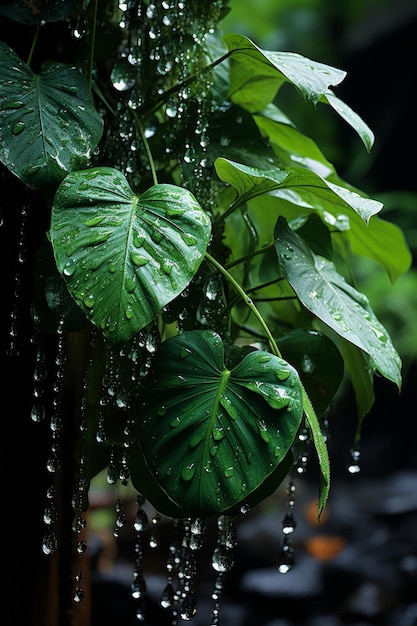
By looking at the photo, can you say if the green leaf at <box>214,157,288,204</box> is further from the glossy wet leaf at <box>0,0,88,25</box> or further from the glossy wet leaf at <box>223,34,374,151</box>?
the glossy wet leaf at <box>0,0,88,25</box>

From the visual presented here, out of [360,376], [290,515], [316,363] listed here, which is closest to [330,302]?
[316,363]

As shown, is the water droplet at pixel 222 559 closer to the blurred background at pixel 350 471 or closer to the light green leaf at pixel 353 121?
the blurred background at pixel 350 471

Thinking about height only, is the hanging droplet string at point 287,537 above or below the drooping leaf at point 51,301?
Answer: below

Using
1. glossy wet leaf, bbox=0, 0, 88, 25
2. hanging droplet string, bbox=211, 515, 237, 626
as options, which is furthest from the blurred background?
glossy wet leaf, bbox=0, 0, 88, 25

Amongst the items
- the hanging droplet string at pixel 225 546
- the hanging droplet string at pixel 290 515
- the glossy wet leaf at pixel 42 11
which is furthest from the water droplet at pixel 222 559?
the glossy wet leaf at pixel 42 11

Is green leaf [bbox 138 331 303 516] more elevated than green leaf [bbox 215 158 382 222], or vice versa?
green leaf [bbox 215 158 382 222]

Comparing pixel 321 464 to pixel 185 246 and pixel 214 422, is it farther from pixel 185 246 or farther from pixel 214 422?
pixel 185 246

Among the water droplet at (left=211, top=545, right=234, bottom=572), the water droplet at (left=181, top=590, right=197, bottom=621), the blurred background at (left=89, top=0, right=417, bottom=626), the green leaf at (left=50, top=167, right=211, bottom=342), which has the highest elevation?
the green leaf at (left=50, top=167, right=211, bottom=342)
